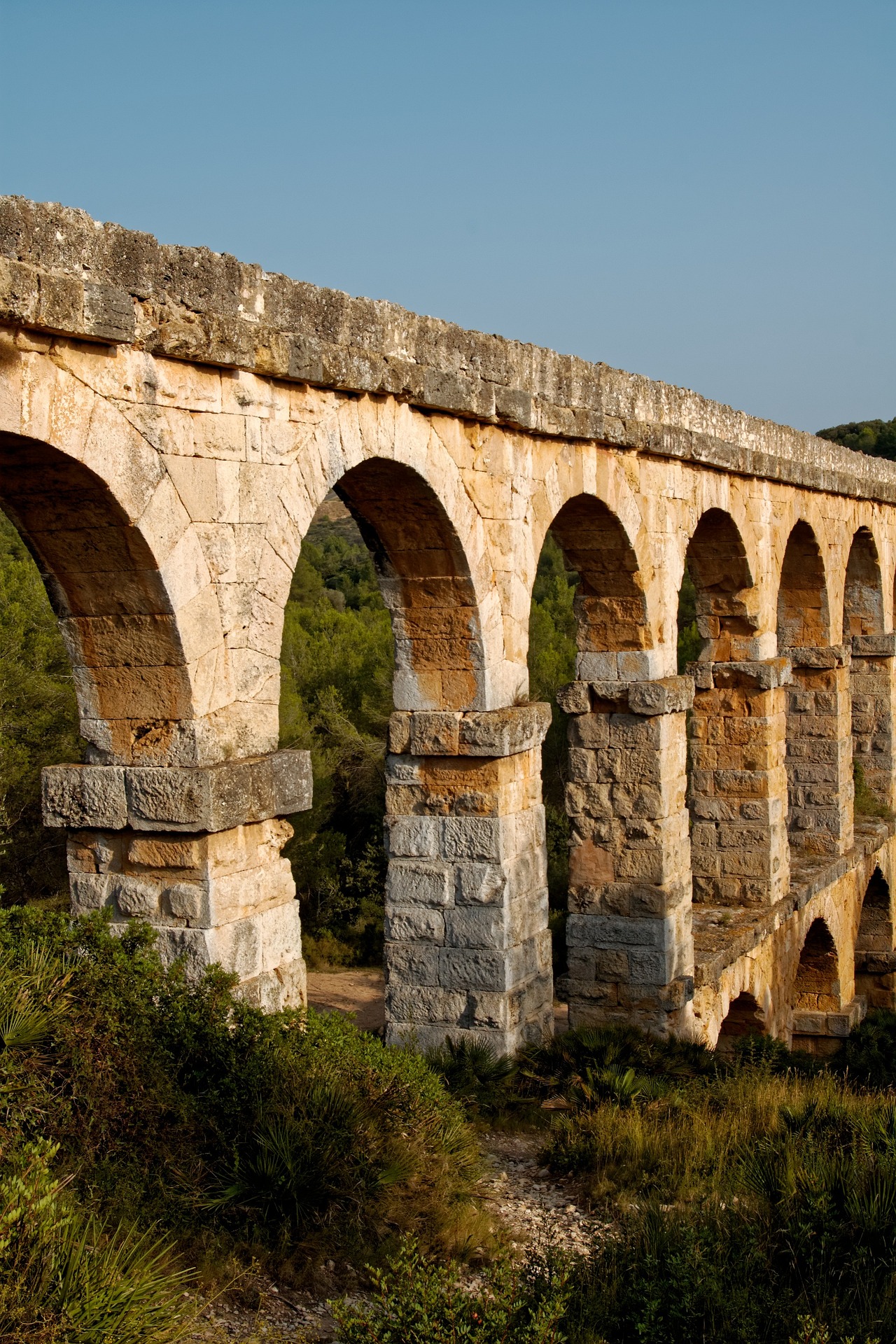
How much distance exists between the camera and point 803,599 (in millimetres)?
14305

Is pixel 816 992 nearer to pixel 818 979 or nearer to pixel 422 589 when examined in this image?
pixel 818 979

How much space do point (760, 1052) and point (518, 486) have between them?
4.42 m

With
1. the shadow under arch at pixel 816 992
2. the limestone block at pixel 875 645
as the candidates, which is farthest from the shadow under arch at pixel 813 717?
the limestone block at pixel 875 645

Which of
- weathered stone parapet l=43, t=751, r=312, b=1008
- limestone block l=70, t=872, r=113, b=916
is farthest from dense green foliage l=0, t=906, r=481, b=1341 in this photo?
limestone block l=70, t=872, r=113, b=916

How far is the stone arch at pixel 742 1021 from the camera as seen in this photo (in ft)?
38.3

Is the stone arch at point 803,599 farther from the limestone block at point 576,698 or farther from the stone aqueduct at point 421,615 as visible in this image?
the limestone block at point 576,698

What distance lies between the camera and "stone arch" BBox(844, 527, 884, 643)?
55.1 ft

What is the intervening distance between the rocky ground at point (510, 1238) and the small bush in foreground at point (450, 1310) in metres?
0.19

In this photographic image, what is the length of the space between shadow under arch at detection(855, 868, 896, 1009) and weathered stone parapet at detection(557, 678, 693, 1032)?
7.12 meters

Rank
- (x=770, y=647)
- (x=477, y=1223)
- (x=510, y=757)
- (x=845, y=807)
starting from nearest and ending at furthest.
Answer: (x=477, y=1223)
(x=510, y=757)
(x=770, y=647)
(x=845, y=807)

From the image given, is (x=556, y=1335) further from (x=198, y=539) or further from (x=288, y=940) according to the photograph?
(x=198, y=539)

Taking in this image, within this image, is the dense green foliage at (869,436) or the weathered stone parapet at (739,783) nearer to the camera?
the weathered stone parapet at (739,783)

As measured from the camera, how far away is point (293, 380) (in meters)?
5.70

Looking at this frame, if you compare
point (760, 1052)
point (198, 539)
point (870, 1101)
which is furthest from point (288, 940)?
point (760, 1052)
